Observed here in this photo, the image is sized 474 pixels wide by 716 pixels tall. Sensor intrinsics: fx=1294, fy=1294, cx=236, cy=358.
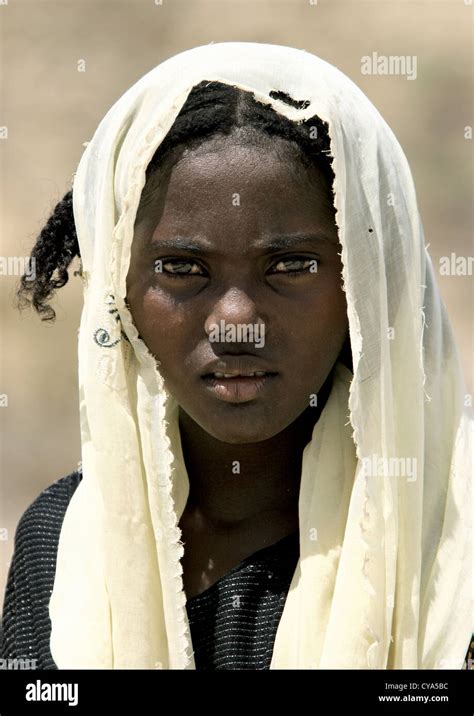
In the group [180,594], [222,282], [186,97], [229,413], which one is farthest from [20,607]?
[186,97]

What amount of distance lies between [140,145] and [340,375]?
0.61 meters

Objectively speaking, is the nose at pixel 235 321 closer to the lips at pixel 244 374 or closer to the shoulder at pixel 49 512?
the lips at pixel 244 374

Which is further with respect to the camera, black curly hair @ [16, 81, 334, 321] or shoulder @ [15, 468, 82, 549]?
shoulder @ [15, 468, 82, 549]

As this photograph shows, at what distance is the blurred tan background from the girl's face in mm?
4233

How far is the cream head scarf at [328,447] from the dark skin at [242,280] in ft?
0.20

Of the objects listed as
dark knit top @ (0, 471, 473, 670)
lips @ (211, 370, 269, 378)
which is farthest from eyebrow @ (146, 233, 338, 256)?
dark knit top @ (0, 471, 473, 670)

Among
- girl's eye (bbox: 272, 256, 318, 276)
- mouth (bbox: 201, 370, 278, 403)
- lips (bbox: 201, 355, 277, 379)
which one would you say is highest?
girl's eye (bbox: 272, 256, 318, 276)

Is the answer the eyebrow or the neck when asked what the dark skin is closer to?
the eyebrow

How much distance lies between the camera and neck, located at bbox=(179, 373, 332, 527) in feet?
8.75

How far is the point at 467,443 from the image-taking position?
257 cm

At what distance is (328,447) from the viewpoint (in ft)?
8.43

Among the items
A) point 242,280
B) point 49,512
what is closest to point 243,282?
point 242,280

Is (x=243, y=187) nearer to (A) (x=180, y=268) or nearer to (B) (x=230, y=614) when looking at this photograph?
(A) (x=180, y=268)
